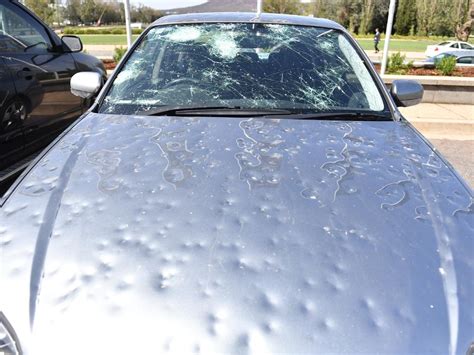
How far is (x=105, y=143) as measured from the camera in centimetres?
207

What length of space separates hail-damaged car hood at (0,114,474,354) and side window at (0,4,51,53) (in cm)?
232

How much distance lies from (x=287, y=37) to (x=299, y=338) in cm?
227

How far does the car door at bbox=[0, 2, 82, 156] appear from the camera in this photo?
151 inches

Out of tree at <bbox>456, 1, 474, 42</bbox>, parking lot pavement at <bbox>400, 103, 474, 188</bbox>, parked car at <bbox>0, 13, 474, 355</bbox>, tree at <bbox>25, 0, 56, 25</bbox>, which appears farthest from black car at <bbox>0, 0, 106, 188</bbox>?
tree at <bbox>25, 0, 56, 25</bbox>

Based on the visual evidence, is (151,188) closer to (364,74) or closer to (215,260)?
(215,260)

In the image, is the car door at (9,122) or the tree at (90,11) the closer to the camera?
the car door at (9,122)

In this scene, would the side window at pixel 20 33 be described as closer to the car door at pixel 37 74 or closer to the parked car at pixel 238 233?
the car door at pixel 37 74

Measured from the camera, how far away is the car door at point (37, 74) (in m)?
3.84

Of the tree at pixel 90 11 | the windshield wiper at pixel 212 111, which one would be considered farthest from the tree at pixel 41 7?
the windshield wiper at pixel 212 111

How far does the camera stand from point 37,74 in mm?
4035

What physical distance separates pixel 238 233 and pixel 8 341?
718mm

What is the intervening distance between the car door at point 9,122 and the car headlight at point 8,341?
2725 millimetres

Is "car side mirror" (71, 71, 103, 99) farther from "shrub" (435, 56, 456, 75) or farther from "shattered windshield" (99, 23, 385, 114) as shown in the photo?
"shrub" (435, 56, 456, 75)

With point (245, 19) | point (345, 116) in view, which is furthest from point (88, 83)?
point (345, 116)
